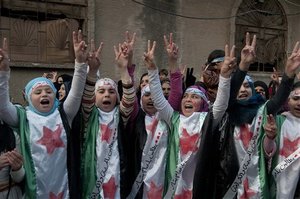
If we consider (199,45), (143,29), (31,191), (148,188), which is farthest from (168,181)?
(199,45)

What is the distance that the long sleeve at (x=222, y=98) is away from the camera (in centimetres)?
303

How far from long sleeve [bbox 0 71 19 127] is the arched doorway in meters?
6.81

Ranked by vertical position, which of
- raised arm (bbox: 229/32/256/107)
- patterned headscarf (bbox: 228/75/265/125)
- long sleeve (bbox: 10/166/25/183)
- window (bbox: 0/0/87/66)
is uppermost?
window (bbox: 0/0/87/66)

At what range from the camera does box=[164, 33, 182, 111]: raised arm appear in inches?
133

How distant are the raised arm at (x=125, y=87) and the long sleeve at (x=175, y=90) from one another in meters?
A: 0.33

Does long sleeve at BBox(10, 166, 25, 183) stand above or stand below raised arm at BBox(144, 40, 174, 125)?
below

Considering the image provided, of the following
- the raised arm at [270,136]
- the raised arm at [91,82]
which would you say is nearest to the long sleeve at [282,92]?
the raised arm at [270,136]

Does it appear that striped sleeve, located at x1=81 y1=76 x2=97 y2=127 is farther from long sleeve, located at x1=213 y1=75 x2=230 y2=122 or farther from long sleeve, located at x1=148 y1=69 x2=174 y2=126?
long sleeve, located at x1=213 y1=75 x2=230 y2=122

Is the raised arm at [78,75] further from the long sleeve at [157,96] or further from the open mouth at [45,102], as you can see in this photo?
the long sleeve at [157,96]

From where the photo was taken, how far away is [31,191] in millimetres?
2898

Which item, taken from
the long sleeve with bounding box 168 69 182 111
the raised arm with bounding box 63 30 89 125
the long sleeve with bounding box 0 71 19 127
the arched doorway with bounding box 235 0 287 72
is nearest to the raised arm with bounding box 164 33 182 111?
the long sleeve with bounding box 168 69 182 111

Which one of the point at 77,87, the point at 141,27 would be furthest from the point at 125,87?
the point at 141,27

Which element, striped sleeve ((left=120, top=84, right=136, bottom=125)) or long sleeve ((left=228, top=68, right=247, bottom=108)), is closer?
long sleeve ((left=228, top=68, right=247, bottom=108))

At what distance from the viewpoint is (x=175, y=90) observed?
3422 mm
